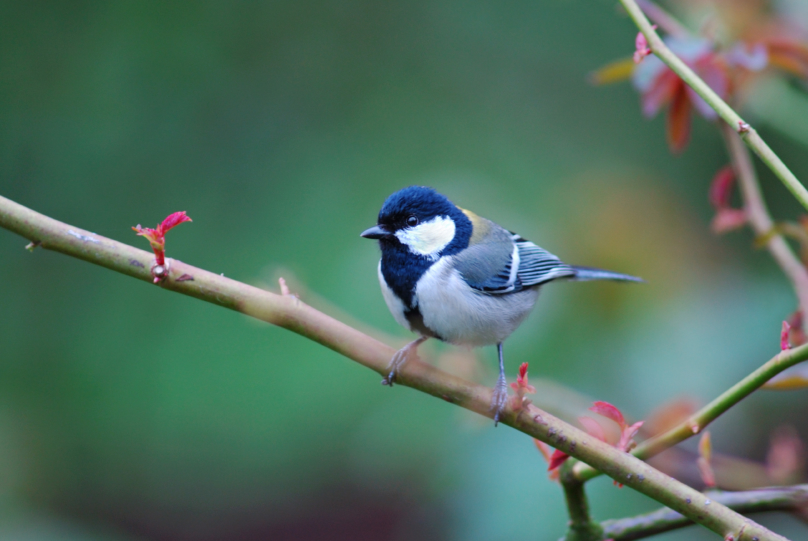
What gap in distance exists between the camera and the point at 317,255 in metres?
2.64

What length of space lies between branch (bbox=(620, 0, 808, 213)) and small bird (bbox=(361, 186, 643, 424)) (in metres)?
0.73

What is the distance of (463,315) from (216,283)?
73 centimetres

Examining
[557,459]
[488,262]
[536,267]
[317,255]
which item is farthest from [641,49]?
[317,255]

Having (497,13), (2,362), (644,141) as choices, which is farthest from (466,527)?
(497,13)

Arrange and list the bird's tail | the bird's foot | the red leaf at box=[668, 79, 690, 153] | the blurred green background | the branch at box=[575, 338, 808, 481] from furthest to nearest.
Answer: the blurred green background → the bird's tail → the red leaf at box=[668, 79, 690, 153] → the bird's foot → the branch at box=[575, 338, 808, 481]

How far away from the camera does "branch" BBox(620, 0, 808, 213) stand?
972 mm

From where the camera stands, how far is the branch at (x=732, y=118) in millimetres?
972

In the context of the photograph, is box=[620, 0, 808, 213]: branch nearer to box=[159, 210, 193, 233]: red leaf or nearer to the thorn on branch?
the thorn on branch

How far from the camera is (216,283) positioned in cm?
102

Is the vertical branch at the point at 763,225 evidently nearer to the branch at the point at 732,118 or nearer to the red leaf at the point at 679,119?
the red leaf at the point at 679,119

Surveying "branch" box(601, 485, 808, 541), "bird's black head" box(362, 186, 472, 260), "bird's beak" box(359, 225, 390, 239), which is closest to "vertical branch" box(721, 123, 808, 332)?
"branch" box(601, 485, 808, 541)

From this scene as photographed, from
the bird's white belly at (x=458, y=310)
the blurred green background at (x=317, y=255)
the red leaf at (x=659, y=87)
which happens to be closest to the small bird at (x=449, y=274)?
the bird's white belly at (x=458, y=310)

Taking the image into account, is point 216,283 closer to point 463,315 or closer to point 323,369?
point 463,315

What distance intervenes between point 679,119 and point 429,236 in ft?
2.21
